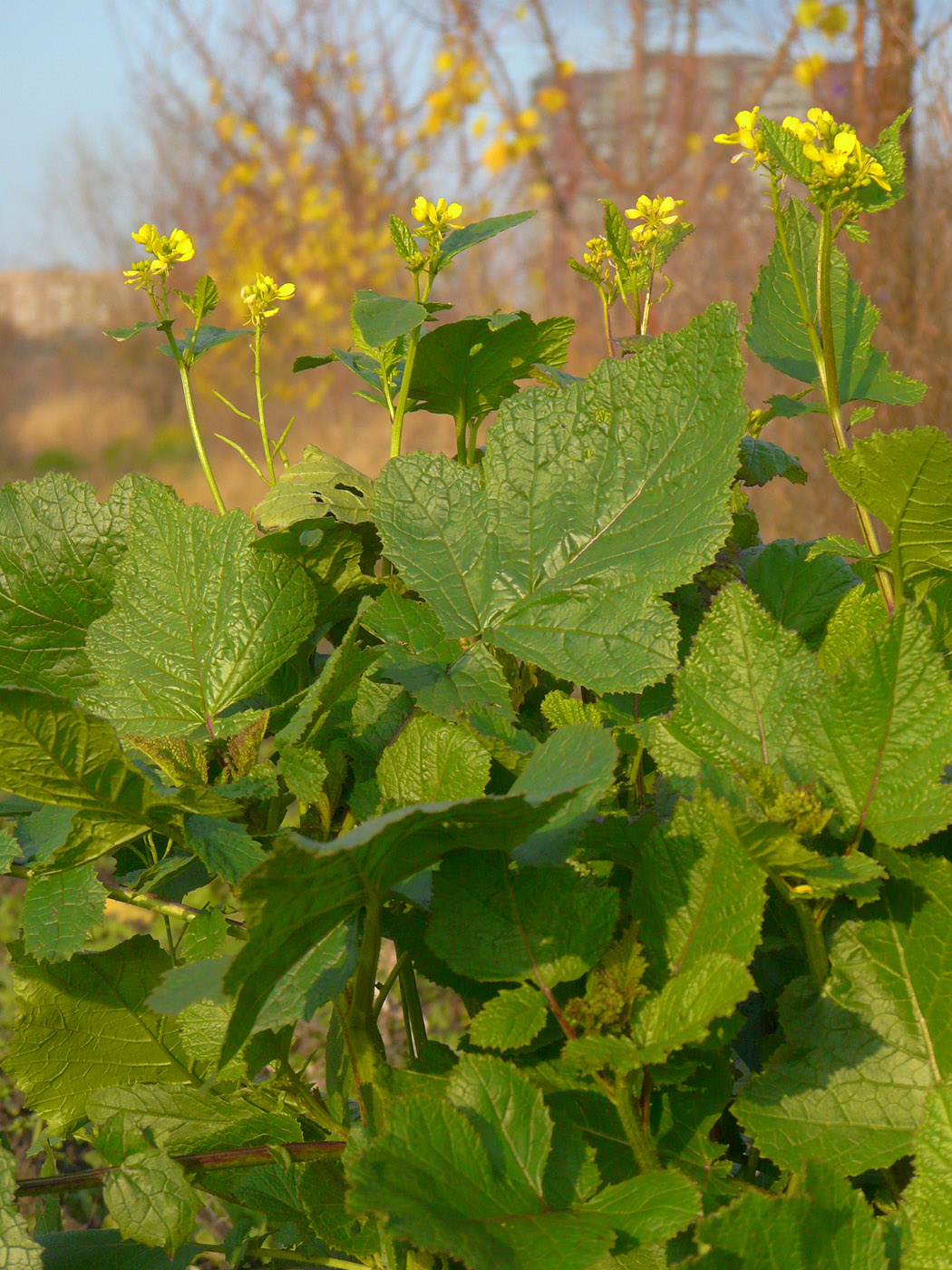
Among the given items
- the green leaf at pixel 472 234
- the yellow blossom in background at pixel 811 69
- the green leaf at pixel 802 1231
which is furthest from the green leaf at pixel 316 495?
the yellow blossom in background at pixel 811 69

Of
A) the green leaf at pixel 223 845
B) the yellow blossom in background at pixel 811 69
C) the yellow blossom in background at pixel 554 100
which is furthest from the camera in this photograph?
the yellow blossom in background at pixel 554 100

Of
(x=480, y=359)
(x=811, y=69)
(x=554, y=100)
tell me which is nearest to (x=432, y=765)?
(x=480, y=359)

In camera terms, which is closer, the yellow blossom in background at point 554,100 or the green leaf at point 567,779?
the green leaf at point 567,779

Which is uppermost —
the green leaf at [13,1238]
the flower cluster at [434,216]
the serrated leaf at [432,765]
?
the flower cluster at [434,216]

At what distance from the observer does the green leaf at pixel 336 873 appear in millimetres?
339

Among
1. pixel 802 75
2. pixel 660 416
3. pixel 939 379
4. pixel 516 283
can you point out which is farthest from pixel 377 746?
pixel 516 283

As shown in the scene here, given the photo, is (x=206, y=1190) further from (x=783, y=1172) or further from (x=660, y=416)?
(x=660, y=416)

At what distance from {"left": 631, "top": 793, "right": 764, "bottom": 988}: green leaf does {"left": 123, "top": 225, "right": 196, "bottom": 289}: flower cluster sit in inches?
21.8

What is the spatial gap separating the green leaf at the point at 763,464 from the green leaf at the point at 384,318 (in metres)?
0.20

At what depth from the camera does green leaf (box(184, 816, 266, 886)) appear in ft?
1.44

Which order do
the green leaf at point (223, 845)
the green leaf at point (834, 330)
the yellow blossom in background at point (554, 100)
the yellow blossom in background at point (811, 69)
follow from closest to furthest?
the green leaf at point (223, 845), the green leaf at point (834, 330), the yellow blossom in background at point (811, 69), the yellow blossom in background at point (554, 100)

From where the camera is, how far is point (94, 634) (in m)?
0.54

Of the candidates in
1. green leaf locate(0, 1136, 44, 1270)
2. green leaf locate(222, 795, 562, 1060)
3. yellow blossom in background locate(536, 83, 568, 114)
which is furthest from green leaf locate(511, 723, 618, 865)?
yellow blossom in background locate(536, 83, 568, 114)

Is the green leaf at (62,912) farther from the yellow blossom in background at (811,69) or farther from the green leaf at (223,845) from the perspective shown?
the yellow blossom in background at (811,69)
